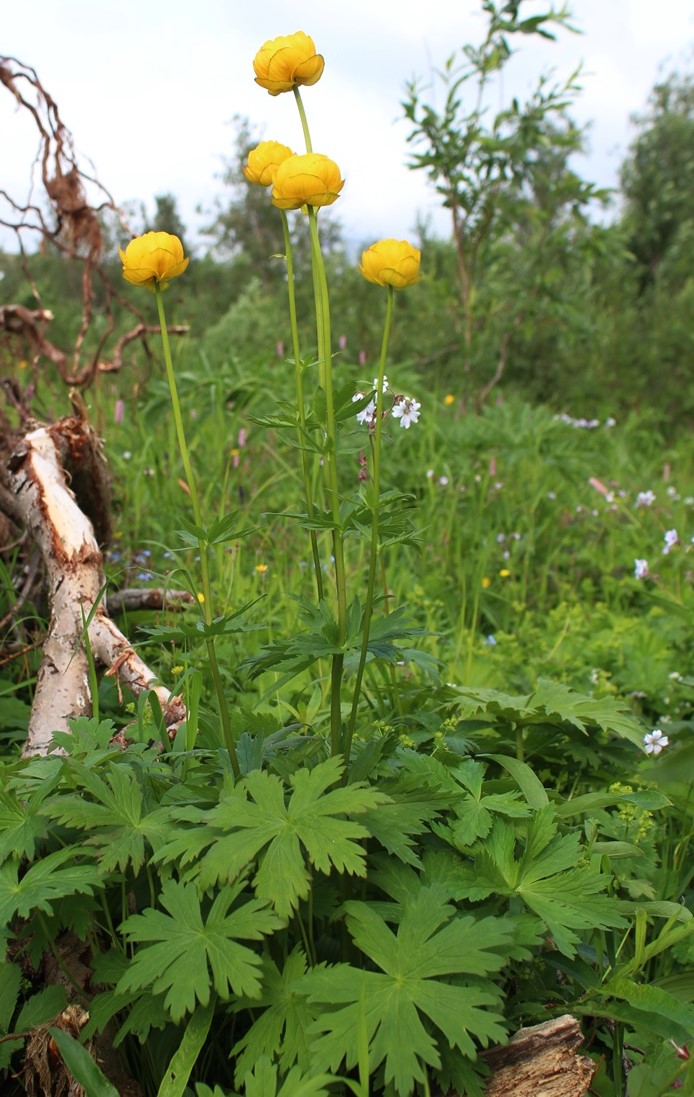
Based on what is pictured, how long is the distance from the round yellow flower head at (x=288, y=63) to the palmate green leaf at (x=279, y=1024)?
4.06ft

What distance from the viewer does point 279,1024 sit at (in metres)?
1.10

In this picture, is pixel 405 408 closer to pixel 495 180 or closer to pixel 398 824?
pixel 398 824

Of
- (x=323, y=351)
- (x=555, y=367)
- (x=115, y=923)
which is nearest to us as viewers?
(x=323, y=351)

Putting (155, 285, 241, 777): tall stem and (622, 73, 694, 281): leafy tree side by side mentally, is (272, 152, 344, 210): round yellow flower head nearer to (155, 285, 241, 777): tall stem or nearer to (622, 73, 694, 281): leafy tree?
(155, 285, 241, 777): tall stem

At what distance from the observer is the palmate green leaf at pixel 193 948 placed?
1.02 m

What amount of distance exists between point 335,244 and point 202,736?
2216 centimetres

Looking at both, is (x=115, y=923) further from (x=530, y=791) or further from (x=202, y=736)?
(x=530, y=791)

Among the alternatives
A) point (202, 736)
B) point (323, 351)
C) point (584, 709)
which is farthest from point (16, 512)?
point (584, 709)

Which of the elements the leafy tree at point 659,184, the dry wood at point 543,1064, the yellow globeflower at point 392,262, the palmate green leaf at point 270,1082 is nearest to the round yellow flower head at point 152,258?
the yellow globeflower at point 392,262

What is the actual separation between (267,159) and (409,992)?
1191mm

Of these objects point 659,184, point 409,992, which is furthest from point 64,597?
point 659,184

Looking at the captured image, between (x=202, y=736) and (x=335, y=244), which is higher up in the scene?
(x=335, y=244)

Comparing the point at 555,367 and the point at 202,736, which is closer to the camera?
the point at 202,736

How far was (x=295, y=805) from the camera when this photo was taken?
113 cm
